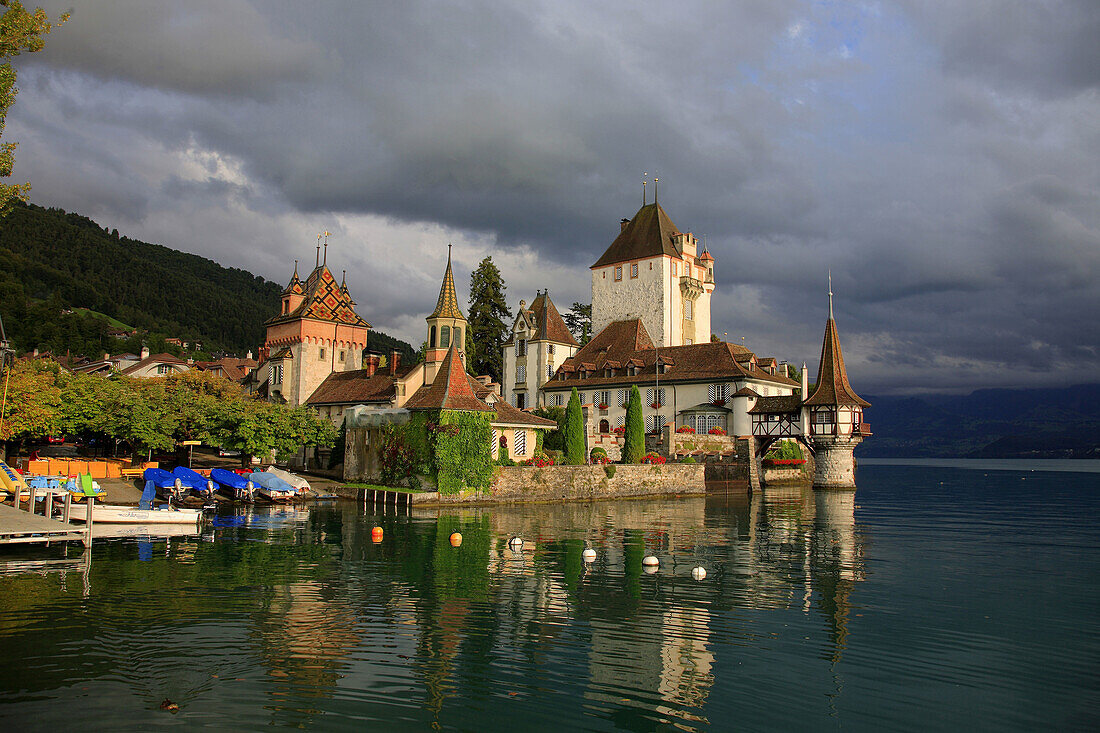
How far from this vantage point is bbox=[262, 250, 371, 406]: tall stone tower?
65562 mm

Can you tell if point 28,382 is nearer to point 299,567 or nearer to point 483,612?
point 299,567

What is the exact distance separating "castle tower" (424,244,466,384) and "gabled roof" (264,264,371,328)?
13.5 m

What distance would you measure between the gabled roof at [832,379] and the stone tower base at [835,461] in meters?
3.09

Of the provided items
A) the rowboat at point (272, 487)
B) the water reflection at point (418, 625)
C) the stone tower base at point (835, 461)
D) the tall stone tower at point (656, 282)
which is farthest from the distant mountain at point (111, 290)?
the water reflection at point (418, 625)

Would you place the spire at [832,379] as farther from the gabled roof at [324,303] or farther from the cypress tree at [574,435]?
the gabled roof at [324,303]

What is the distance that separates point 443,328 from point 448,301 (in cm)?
230

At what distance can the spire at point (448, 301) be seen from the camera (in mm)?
57875

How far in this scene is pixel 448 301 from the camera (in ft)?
192

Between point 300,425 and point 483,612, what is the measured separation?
121 ft

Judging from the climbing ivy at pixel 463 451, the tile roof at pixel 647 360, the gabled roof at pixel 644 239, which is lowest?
the climbing ivy at pixel 463 451

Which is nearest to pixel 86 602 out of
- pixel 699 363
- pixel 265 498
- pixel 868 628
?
pixel 868 628

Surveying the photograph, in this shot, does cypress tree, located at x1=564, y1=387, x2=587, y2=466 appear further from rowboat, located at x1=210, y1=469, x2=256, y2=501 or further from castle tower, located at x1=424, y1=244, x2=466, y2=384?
rowboat, located at x1=210, y1=469, x2=256, y2=501

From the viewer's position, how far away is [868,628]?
54.6 ft

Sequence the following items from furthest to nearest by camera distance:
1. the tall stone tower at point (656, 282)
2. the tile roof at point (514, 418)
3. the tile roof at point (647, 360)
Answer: the tall stone tower at point (656, 282) → the tile roof at point (647, 360) → the tile roof at point (514, 418)
